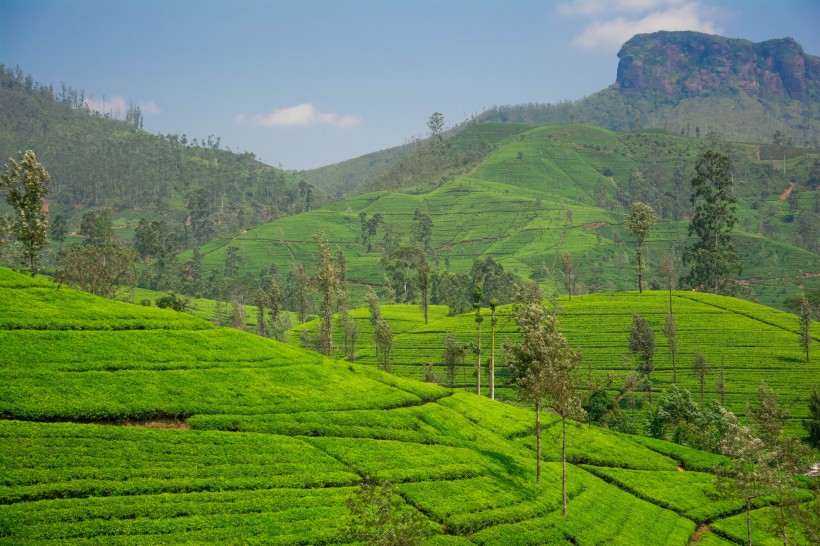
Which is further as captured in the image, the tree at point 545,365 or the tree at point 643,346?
the tree at point 643,346

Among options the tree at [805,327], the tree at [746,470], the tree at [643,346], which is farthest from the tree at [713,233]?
the tree at [746,470]

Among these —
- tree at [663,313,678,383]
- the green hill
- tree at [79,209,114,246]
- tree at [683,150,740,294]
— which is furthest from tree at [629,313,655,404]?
tree at [79,209,114,246]

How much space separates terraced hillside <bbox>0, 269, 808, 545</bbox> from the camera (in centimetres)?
3553

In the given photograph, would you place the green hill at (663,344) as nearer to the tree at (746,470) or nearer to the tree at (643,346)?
the tree at (643,346)

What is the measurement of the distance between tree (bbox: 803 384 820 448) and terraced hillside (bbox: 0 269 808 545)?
66.4 feet

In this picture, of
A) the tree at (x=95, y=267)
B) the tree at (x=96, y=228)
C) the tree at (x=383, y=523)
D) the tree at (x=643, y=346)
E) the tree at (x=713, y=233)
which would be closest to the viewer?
the tree at (x=383, y=523)

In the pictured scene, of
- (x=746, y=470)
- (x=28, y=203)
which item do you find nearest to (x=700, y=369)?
(x=746, y=470)

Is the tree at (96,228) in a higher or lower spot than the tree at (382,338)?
higher

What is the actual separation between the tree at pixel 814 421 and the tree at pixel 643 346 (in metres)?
20.0

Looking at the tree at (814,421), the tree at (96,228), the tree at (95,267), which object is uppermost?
the tree at (96,228)

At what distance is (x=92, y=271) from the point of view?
335 feet

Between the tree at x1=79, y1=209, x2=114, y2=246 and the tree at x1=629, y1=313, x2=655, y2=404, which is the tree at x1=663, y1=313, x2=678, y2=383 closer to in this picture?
the tree at x1=629, y1=313, x2=655, y2=404

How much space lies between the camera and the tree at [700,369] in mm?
89938

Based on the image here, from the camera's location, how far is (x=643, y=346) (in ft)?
327
